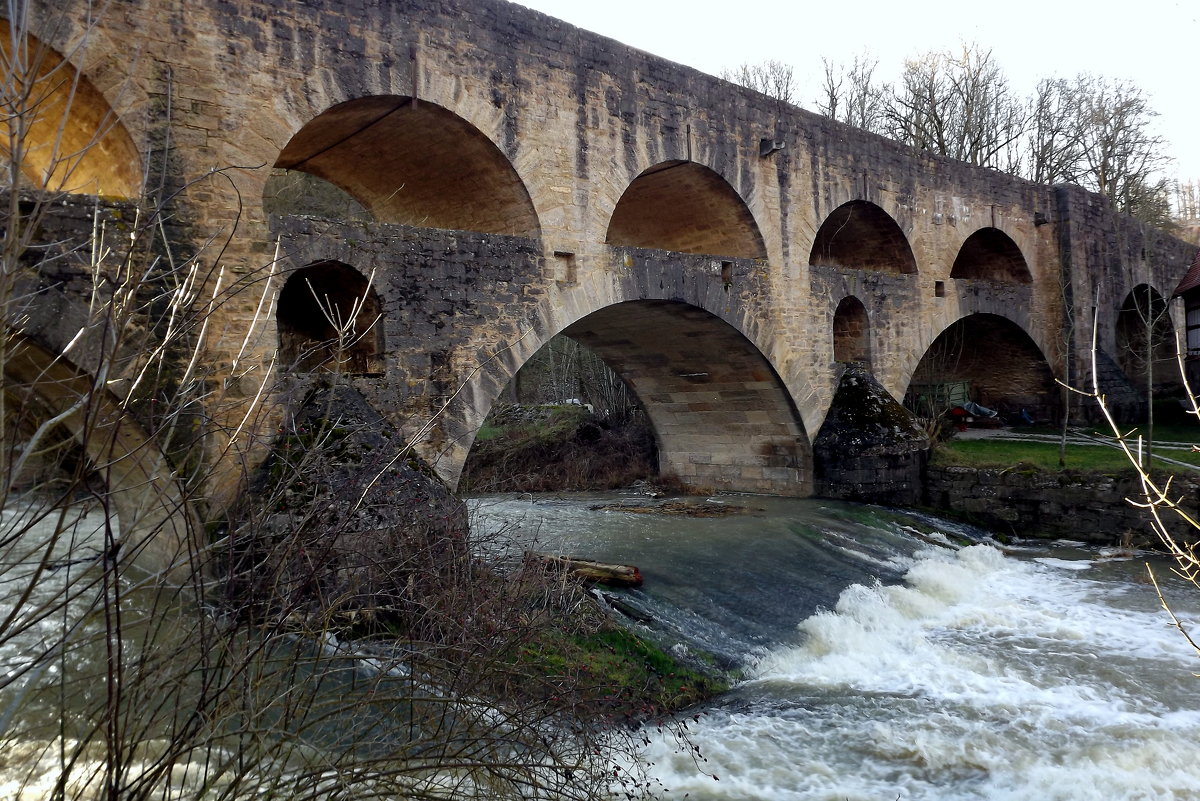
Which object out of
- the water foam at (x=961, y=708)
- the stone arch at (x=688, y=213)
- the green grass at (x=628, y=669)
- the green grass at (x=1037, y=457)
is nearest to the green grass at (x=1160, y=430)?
the green grass at (x=1037, y=457)

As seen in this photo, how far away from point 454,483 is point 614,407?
34.6 feet

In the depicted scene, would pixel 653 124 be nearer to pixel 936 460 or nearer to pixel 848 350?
pixel 848 350

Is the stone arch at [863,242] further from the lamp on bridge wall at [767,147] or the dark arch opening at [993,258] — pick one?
the dark arch opening at [993,258]

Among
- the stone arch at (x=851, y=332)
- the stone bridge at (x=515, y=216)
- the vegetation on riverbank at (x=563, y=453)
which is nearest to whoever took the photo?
the stone bridge at (x=515, y=216)

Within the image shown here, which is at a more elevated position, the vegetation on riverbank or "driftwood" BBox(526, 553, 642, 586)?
the vegetation on riverbank

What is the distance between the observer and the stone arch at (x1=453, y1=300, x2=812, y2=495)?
1112 centimetres

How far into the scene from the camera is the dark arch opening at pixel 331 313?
7.53 meters

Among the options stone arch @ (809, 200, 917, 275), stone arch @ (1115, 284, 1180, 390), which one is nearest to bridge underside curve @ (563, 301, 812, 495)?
stone arch @ (809, 200, 917, 275)

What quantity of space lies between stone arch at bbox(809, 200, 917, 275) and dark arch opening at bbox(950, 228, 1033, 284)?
2.32m

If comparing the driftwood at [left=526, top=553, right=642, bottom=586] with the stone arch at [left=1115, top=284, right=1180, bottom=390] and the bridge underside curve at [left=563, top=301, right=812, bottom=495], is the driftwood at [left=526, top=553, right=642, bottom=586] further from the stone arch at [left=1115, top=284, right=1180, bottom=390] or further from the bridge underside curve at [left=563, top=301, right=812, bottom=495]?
the stone arch at [left=1115, top=284, right=1180, bottom=390]

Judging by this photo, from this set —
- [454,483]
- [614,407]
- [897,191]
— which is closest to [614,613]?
[454,483]

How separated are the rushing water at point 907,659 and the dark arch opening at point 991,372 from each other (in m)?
5.90

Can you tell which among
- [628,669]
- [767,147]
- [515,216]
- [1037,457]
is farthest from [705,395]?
[628,669]

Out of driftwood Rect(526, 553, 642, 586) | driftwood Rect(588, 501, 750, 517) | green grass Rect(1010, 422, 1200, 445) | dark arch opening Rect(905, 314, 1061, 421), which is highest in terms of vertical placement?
dark arch opening Rect(905, 314, 1061, 421)
